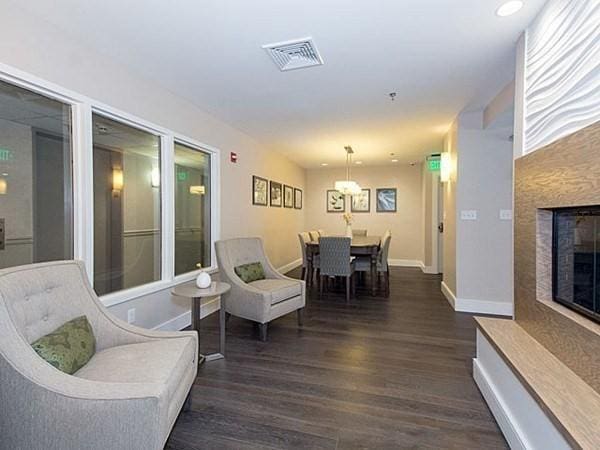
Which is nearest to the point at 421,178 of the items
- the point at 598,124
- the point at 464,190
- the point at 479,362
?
the point at 464,190

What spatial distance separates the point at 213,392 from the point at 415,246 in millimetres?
6155

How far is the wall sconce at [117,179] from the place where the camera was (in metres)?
2.87

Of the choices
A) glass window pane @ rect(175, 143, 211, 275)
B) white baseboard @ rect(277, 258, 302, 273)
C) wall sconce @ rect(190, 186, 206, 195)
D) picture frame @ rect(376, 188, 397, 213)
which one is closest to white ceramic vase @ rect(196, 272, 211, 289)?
glass window pane @ rect(175, 143, 211, 275)

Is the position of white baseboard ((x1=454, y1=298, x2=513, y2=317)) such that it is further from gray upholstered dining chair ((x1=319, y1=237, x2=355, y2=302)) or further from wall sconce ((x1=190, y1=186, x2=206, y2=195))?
wall sconce ((x1=190, y1=186, x2=206, y2=195))

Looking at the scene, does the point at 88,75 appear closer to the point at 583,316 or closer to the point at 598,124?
the point at 598,124

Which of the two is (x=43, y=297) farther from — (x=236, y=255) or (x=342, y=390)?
(x=236, y=255)

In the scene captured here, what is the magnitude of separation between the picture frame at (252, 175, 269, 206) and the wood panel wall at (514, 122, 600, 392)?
11.6 ft

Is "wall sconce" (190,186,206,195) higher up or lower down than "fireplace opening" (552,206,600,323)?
higher up

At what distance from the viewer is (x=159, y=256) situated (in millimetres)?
3135

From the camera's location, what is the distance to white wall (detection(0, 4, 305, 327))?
1.88 meters

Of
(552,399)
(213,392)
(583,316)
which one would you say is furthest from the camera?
(213,392)

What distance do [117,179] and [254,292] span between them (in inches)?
63.7

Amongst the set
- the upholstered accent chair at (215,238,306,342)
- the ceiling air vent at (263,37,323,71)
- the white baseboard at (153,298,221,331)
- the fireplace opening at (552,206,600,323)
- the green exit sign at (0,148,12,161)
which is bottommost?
the white baseboard at (153,298,221,331)

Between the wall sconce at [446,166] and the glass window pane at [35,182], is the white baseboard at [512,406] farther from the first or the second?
the glass window pane at [35,182]
